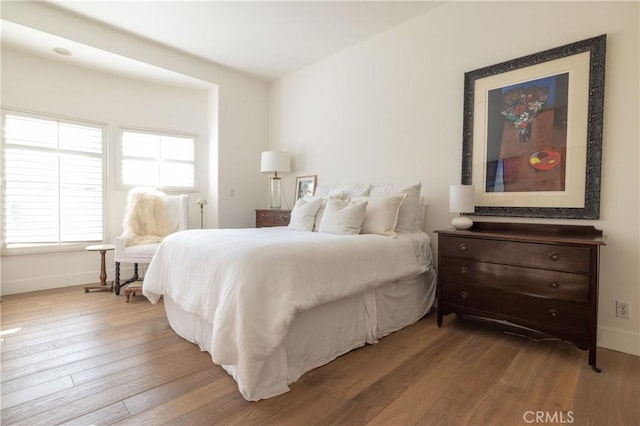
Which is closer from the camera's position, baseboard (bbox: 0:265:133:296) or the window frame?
baseboard (bbox: 0:265:133:296)

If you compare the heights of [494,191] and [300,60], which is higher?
[300,60]

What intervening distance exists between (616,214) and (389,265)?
155 cm

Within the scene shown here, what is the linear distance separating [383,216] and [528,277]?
3.56 feet

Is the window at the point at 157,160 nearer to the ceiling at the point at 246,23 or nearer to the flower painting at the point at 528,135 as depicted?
the ceiling at the point at 246,23

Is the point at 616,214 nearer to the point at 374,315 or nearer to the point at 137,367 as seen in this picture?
the point at 374,315

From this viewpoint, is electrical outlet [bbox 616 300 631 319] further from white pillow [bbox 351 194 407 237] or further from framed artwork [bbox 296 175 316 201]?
framed artwork [bbox 296 175 316 201]

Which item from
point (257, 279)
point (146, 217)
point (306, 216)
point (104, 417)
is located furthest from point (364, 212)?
point (146, 217)

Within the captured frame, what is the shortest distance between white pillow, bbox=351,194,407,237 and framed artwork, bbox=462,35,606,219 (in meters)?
0.70

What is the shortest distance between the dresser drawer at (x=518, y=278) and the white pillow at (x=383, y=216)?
0.51 meters

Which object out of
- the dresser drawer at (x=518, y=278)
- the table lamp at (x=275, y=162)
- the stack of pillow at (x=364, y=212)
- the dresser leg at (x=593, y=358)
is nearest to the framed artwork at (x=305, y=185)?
the table lamp at (x=275, y=162)

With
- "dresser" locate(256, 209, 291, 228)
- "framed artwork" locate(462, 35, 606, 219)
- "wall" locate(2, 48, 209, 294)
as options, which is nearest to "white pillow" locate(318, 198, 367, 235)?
"framed artwork" locate(462, 35, 606, 219)

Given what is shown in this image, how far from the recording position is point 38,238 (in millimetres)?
3518

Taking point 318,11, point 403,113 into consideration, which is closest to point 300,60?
point 318,11

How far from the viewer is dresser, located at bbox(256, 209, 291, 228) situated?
391cm
